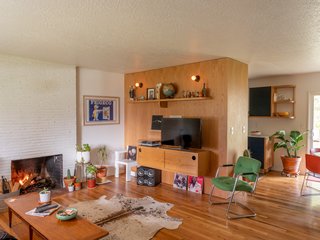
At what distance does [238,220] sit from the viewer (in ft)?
10.3

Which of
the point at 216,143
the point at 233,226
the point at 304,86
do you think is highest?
the point at 304,86

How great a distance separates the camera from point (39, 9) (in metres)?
2.13

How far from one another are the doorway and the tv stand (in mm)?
2953

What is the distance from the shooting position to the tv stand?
3.89m

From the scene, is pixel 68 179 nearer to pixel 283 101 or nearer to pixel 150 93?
pixel 150 93

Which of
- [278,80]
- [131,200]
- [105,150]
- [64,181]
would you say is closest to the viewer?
[131,200]

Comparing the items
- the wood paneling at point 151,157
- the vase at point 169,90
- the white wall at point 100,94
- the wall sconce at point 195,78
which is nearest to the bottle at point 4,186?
the white wall at point 100,94

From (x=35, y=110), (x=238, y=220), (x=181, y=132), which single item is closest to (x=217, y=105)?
(x=181, y=132)

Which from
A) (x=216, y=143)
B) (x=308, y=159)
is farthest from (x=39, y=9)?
(x=308, y=159)

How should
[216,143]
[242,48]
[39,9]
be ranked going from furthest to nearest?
1. [216,143]
2. [242,48]
3. [39,9]

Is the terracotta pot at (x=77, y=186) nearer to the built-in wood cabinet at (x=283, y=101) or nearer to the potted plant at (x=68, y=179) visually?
the potted plant at (x=68, y=179)

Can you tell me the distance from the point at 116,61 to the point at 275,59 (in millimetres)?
2783

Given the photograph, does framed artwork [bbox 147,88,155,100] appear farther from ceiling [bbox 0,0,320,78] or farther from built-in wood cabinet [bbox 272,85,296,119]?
built-in wood cabinet [bbox 272,85,296,119]

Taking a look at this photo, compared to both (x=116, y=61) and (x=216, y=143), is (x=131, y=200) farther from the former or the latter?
(x=116, y=61)
